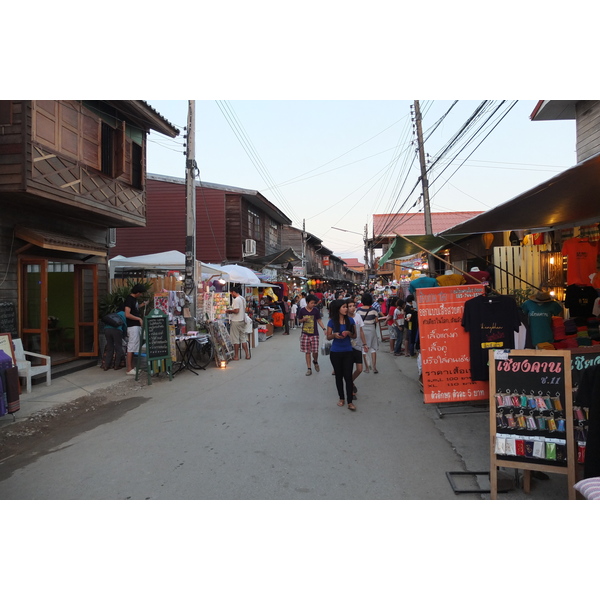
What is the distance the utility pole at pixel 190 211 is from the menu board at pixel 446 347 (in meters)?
7.02

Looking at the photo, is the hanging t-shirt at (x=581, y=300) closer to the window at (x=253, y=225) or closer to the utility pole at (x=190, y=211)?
the utility pole at (x=190, y=211)

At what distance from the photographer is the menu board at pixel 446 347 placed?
5.73 metres

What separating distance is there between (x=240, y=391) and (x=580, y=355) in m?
5.57

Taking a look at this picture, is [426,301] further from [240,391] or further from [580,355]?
[240,391]

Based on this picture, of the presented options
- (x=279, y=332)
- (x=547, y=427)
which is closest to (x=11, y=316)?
(x=547, y=427)

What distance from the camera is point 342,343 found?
6.48 m

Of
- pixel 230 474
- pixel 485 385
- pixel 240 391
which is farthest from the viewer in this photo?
pixel 240 391

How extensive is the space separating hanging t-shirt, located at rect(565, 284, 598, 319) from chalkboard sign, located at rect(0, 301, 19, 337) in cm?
1067

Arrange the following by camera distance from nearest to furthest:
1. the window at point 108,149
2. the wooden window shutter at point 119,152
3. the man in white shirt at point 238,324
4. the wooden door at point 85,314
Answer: the window at point 108,149
the wooden window shutter at point 119,152
the wooden door at point 85,314
the man in white shirt at point 238,324

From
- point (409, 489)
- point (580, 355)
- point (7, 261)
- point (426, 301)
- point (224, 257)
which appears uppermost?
point (224, 257)

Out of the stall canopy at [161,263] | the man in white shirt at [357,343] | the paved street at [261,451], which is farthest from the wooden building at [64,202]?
the man in white shirt at [357,343]

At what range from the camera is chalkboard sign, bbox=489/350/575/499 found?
11.2 ft

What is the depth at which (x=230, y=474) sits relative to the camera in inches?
162

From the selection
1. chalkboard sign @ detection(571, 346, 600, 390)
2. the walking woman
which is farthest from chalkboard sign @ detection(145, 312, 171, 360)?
chalkboard sign @ detection(571, 346, 600, 390)
